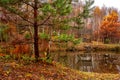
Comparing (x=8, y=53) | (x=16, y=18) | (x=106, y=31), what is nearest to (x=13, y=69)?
(x=16, y=18)

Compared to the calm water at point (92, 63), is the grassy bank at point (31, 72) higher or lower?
higher

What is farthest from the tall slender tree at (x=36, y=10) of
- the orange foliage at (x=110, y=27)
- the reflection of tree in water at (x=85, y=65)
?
the orange foliage at (x=110, y=27)

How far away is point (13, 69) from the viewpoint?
32.3ft

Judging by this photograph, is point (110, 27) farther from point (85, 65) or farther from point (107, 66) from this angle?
point (107, 66)

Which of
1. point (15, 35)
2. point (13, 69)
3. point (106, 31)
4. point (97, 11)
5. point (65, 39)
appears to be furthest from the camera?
point (97, 11)

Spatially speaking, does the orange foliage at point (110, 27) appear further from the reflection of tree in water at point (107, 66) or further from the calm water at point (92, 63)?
the reflection of tree in water at point (107, 66)

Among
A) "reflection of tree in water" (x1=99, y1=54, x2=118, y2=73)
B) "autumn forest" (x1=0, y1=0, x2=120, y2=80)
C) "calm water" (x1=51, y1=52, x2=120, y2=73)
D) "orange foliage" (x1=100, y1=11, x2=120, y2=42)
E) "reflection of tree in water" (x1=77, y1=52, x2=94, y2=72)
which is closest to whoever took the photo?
"autumn forest" (x1=0, y1=0, x2=120, y2=80)

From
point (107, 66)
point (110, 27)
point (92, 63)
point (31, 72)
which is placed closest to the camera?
point (31, 72)

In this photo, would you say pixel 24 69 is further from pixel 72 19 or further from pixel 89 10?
pixel 89 10

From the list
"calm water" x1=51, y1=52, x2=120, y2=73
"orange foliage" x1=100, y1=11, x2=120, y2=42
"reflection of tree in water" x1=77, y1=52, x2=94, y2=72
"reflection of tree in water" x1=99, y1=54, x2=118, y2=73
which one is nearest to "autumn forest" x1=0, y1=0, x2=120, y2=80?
"reflection of tree in water" x1=99, y1=54, x2=118, y2=73

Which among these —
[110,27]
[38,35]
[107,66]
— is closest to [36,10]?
[38,35]

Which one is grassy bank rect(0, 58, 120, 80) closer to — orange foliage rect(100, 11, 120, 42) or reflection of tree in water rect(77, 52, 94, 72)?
reflection of tree in water rect(77, 52, 94, 72)

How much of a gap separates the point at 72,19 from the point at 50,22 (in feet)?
3.53

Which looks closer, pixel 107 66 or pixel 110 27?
pixel 107 66
